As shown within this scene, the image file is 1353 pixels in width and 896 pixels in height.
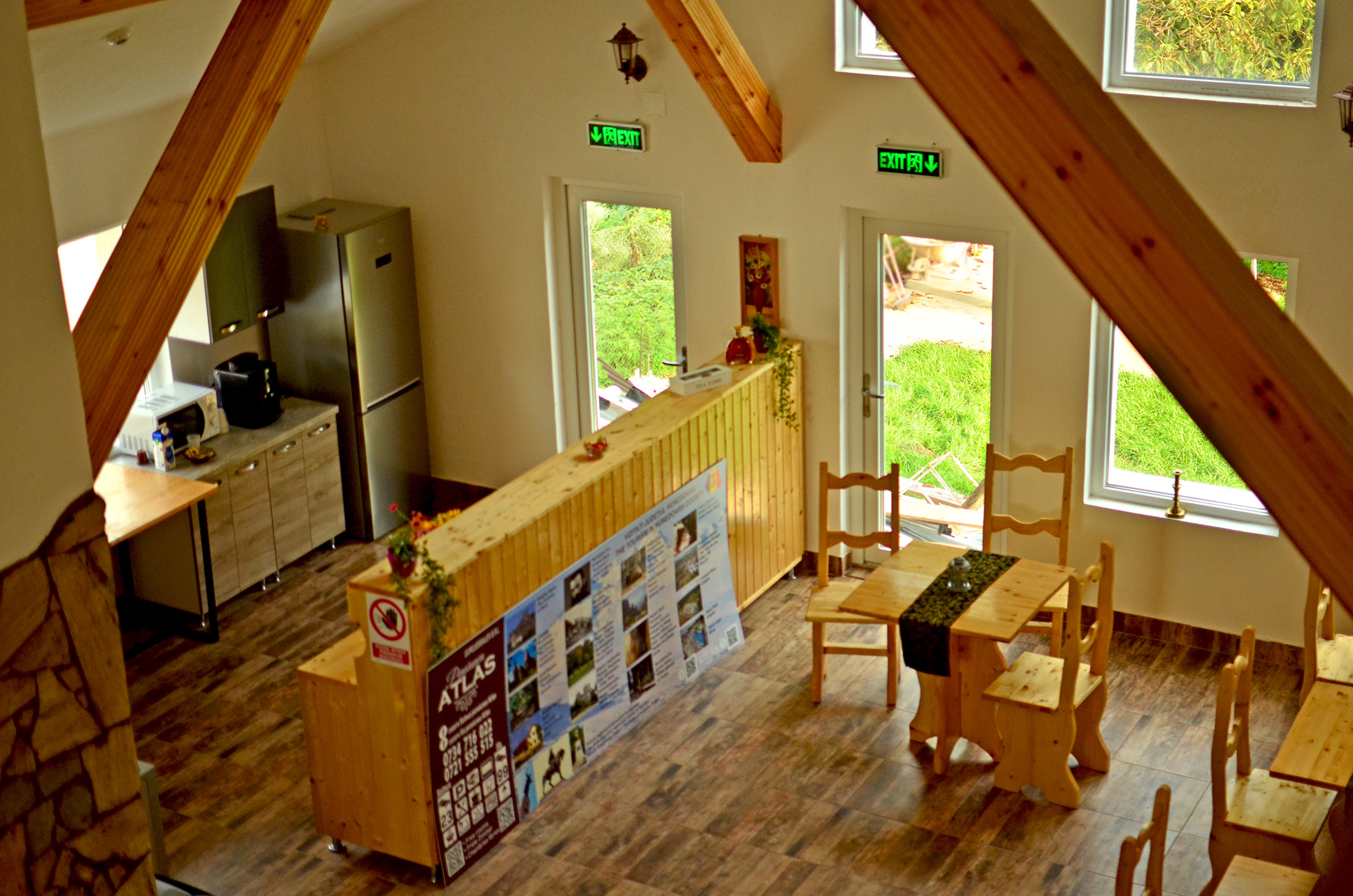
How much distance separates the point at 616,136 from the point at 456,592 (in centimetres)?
346

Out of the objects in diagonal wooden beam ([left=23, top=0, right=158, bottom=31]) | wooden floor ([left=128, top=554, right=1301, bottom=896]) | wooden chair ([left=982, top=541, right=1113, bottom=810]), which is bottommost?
wooden floor ([left=128, top=554, right=1301, bottom=896])

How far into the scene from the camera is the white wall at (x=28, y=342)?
2.52 meters

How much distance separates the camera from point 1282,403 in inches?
89.4

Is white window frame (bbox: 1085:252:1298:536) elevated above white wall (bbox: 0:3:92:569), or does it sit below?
below

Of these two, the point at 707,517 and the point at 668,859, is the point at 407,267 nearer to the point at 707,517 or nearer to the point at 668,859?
the point at 707,517

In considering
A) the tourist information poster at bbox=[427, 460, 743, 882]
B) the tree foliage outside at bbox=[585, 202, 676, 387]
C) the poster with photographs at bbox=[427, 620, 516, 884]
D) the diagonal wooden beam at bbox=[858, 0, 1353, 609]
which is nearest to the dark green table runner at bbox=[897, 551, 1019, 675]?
the tourist information poster at bbox=[427, 460, 743, 882]

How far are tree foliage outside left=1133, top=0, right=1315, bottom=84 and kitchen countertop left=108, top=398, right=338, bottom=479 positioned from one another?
4989 mm

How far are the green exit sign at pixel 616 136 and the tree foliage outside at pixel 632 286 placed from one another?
1.37 feet

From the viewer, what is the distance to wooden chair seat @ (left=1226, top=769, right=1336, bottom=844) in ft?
16.3

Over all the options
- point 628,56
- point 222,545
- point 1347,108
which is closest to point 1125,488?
point 1347,108

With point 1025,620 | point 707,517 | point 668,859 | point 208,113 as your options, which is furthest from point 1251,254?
point 208,113

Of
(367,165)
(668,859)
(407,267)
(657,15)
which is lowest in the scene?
(668,859)

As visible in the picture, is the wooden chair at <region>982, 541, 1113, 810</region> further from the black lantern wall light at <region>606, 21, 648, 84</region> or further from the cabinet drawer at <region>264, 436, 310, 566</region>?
the cabinet drawer at <region>264, 436, 310, 566</region>

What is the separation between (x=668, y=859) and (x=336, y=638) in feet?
A: 8.85
